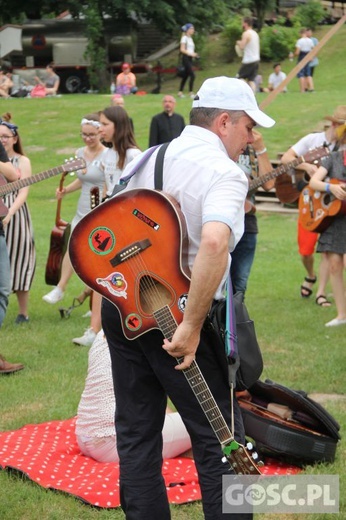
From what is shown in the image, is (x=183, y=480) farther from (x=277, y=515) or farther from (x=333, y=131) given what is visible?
(x=333, y=131)

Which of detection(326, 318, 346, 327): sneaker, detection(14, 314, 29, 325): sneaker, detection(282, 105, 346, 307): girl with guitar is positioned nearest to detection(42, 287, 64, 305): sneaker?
detection(14, 314, 29, 325): sneaker

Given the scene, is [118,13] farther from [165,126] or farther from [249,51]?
[165,126]

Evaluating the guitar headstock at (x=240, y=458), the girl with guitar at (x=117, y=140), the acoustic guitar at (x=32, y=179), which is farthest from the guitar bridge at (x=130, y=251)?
the girl with guitar at (x=117, y=140)

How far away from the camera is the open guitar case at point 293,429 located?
5367 mm

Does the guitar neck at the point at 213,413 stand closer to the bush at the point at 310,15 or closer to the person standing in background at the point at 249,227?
the person standing in background at the point at 249,227

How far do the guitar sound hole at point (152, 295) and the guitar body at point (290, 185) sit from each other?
21.1 feet

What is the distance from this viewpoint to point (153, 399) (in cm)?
404

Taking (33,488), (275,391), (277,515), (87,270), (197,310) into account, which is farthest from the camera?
(275,391)

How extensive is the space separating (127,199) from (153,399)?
838mm

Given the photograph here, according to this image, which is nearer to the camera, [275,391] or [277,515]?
[277,515]

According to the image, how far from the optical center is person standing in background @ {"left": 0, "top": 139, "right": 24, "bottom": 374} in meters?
7.06

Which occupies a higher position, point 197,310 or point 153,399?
point 197,310

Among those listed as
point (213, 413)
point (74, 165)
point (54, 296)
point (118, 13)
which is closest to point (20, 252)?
point (54, 296)

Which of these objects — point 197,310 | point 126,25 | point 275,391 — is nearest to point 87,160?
point 275,391
